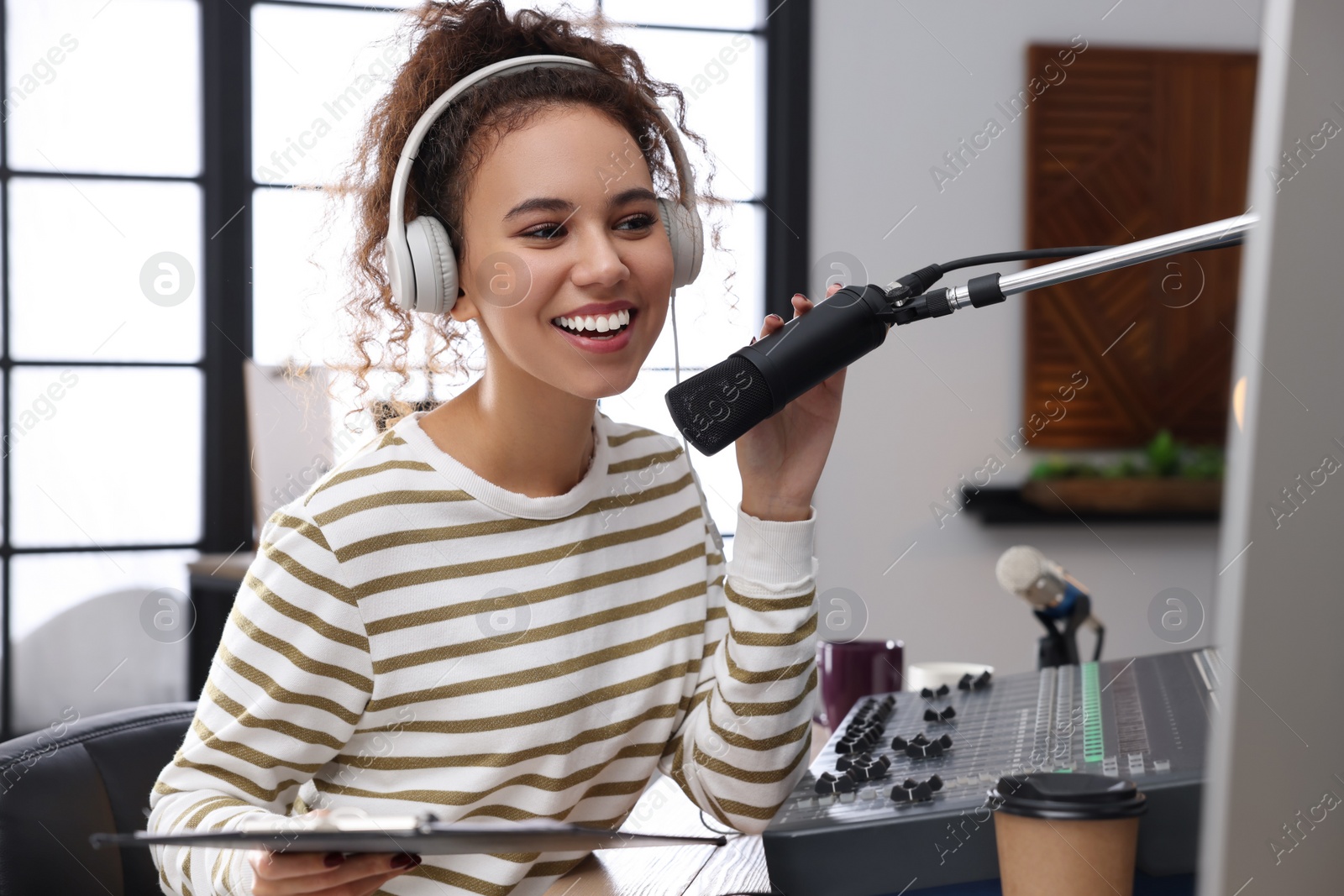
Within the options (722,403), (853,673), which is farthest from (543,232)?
(853,673)

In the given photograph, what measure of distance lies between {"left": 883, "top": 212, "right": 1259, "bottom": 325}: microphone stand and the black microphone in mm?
16

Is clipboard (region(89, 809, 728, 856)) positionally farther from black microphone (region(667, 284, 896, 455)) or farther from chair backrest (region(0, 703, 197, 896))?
chair backrest (region(0, 703, 197, 896))

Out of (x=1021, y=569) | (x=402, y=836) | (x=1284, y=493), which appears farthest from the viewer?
(x=1021, y=569)

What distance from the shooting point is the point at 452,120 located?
0.95 metres

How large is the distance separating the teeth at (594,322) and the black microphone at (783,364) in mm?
164

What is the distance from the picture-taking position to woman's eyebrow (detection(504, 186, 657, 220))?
0.88 metres

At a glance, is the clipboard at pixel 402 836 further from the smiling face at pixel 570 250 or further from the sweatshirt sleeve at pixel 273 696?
the smiling face at pixel 570 250

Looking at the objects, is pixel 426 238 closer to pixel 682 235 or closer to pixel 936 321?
pixel 682 235

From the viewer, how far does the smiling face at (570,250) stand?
2.88 ft

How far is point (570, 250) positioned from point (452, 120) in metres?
0.18

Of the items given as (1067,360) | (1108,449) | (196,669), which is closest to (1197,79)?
(1067,360)

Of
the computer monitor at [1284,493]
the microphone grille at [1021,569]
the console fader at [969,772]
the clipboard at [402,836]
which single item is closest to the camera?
the computer monitor at [1284,493]

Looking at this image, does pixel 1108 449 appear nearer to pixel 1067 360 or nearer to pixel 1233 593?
pixel 1067 360

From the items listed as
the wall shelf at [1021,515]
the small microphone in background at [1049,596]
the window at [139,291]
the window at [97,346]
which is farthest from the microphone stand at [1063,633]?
the window at [97,346]
